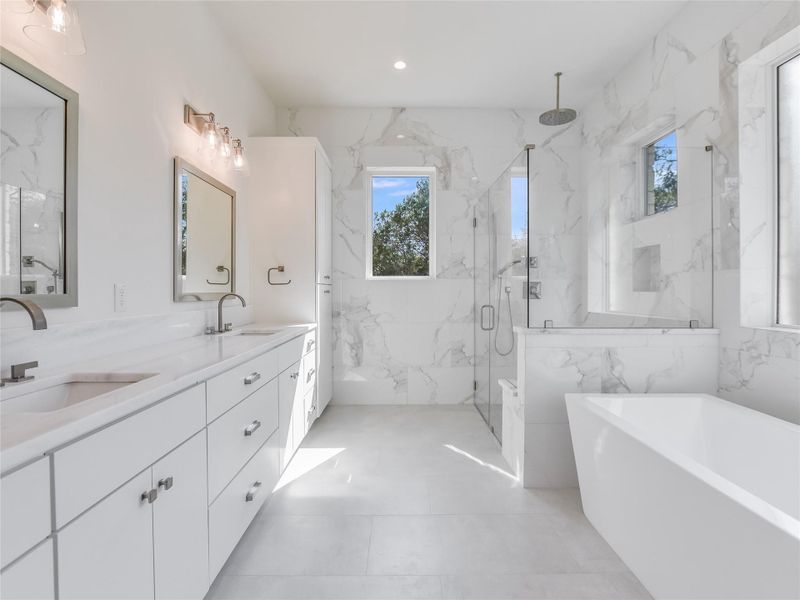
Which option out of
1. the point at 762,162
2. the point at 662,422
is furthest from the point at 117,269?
the point at 762,162

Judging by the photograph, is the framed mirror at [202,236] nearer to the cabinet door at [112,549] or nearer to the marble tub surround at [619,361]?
the cabinet door at [112,549]

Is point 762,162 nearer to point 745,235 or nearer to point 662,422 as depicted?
point 745,235

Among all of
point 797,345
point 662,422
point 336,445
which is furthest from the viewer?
point 336,445

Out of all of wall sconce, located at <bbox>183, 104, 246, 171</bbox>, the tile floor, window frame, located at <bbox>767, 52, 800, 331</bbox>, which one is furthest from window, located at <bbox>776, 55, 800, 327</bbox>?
wall sconce, located at <bbox>183, 104, 246, 171</bbox>

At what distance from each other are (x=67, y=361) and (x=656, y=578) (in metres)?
2.15

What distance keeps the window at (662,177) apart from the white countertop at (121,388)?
7.78ft

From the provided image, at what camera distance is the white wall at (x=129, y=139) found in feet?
4.55

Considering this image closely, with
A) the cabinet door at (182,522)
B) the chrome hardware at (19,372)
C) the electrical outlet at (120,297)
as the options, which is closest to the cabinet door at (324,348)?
the electrical outlet at (120,297)

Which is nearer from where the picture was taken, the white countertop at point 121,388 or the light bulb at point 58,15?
the white countertop at point 121,388

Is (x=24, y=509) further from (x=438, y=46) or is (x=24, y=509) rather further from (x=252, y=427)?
(x=438, y=46)

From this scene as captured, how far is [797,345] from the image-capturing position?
1748 mm

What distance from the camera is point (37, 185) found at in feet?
4.02

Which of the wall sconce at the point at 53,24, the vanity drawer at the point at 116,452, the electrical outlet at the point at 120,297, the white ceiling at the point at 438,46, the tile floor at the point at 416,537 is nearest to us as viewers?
the vanity drawer at the point at 116,452

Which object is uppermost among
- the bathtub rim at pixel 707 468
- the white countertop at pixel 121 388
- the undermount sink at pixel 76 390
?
the white countertop at pixel 121 388
